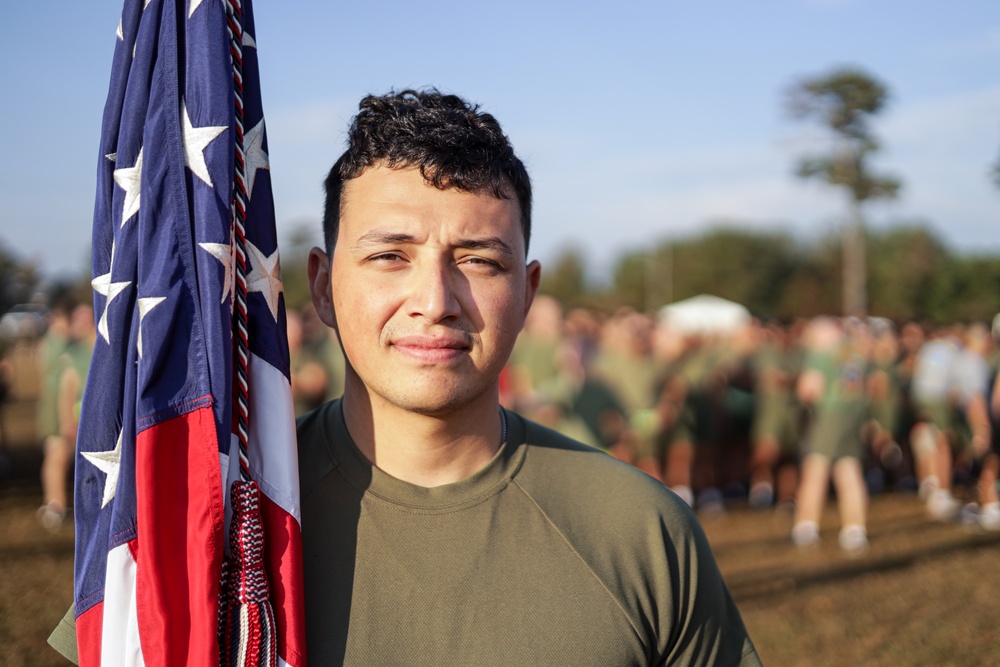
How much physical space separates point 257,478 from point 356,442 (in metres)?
0.24

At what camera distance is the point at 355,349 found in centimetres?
193

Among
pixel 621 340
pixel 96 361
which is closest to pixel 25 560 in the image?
pixel 621 340

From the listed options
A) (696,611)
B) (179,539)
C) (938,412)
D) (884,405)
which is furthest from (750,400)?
(179,539)

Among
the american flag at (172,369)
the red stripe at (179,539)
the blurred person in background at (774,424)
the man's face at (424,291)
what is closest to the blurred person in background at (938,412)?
the blurred person in background at (774,424)

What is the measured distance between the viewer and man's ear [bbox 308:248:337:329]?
6.77 ft

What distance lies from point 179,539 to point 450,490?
0.53 m

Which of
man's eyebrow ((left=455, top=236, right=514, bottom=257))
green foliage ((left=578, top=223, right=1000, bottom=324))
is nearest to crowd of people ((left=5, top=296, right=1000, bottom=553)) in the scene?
man's eyebrow ((left=455, top=236, right=514, bottom=257))

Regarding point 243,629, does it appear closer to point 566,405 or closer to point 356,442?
point 356,442

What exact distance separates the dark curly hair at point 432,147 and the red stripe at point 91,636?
2.80 ft

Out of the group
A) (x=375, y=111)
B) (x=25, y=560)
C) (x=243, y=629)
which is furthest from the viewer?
(x=25, y=560)

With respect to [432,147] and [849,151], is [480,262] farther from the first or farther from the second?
[849,151]

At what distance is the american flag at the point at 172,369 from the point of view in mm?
1729

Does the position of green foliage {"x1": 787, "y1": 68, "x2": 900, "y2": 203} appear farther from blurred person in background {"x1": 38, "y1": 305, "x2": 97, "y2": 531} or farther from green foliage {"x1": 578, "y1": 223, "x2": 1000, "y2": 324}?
blurred person in background {"x1": 38, "y1": 305, "x2": 97, "y2": 531}

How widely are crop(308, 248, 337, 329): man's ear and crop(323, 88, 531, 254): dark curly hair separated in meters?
0.03
